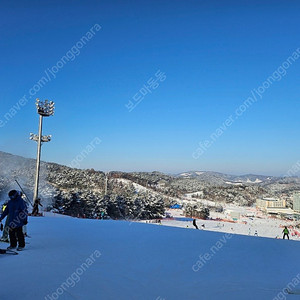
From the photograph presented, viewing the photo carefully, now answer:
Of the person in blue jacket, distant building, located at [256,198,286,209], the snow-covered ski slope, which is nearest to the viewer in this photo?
the snow-covered ski slope

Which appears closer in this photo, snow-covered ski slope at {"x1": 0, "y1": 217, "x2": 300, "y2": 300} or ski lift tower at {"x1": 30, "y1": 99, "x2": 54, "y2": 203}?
snow-covered ski slope at {"x1": 0, "y1": 217, "x2": 300, "y2": 300}

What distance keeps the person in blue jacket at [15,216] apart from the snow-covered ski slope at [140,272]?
336mm

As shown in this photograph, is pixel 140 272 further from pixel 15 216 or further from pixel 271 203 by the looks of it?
pixel 271 203

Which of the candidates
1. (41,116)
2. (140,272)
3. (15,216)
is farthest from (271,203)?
(15,216)

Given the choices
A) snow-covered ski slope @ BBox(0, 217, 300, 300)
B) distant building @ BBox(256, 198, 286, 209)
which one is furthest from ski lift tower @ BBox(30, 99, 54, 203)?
distant building @ BBox(256, 198, 286, 209)

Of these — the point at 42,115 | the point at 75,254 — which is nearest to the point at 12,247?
the point at 75,254

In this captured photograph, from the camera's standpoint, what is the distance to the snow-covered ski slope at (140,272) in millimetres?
3986

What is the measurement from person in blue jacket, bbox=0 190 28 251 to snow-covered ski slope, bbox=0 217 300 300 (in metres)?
0.34

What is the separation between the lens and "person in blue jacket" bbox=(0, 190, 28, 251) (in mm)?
5855

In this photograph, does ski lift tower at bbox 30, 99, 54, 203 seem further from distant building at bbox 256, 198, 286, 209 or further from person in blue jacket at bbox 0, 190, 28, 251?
distant building at bbox 256, 198, 286, 209

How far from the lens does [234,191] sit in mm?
173875

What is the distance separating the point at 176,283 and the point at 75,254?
267cm

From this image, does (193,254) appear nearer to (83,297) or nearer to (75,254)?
(75,254)

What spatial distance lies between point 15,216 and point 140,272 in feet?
9.64
